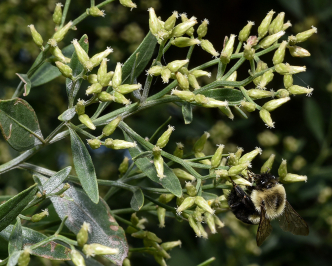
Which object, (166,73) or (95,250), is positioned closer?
(95,250)

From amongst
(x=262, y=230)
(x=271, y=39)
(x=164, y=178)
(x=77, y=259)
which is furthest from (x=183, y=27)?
(x=262, y=230)

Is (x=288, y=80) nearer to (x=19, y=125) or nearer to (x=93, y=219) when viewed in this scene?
(x=93, y=219)

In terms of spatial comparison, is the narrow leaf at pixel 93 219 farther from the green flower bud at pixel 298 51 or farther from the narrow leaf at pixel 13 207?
the green flower bud at pixel 298 51

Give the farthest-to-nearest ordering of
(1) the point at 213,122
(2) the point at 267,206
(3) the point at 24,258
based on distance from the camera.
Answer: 1. (1) the point at 213,122
2. (2) the point at 267,206
3. (3) the point at 24,258

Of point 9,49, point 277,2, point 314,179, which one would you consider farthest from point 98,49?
point 314,179

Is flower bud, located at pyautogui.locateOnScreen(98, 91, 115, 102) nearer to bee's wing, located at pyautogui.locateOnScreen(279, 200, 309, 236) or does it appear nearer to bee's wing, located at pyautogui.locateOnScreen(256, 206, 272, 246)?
bee's wing, located at pyautogui.locateOnScreen(256, 206, 272, 246)

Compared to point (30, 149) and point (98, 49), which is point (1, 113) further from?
point (98, 49)

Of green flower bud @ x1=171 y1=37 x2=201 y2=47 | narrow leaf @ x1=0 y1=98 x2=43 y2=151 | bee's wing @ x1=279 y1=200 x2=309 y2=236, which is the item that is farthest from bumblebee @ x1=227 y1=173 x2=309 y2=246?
narrow leaf @ x1=0 y1=98 x2=43 y2=151

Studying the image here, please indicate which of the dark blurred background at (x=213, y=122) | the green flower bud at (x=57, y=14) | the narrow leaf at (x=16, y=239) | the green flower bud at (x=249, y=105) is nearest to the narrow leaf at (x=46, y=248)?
the narrow leaf at (x=16, y=239)
